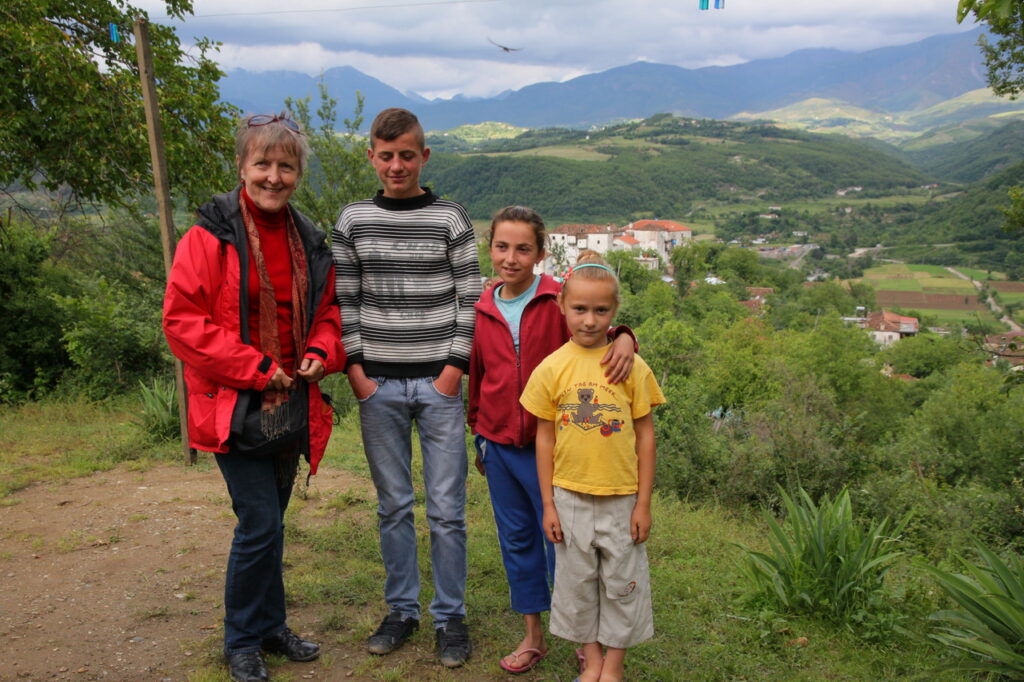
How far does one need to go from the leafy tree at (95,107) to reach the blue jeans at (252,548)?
5.85 meters

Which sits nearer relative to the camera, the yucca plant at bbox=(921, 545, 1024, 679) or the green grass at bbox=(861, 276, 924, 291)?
the yucca plant at bbox=(921, 545, 1024, 679)

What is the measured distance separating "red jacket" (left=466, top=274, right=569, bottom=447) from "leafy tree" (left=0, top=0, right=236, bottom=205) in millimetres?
6000

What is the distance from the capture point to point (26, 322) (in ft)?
29.0

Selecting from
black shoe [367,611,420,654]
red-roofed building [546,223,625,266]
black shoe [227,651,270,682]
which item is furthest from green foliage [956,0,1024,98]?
red-roofed building [546,223,625,266]

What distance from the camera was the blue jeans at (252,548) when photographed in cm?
246

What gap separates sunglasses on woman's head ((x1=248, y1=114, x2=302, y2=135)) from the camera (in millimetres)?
2455

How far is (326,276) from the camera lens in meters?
2.64


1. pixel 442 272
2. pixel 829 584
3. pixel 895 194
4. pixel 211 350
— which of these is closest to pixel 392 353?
pixel 442 272

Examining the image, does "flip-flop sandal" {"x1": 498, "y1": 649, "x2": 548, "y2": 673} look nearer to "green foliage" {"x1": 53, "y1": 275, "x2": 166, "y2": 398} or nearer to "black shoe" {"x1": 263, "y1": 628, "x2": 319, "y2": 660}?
"black shoe" {"x1": 263, "y1": 628, "x2": 319, "y2": 660}

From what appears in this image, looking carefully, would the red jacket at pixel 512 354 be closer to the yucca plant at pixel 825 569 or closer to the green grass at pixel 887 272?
the yucca plant at pixel 825 569

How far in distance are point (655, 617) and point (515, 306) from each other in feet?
5.26

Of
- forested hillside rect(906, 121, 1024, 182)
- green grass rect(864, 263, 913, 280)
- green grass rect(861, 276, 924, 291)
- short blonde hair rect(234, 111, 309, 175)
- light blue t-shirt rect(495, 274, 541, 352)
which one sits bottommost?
green grass rect(861, 276, 924, 291)

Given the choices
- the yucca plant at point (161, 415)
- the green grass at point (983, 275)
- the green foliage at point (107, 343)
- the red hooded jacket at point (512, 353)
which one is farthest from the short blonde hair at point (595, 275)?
the green grass at point (983, 275)

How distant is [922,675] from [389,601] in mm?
2077
